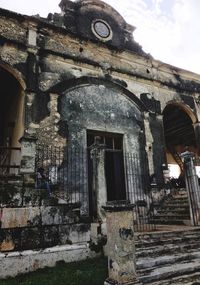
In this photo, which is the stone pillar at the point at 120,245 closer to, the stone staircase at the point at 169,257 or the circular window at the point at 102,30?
the stone staircase at the point at 169,257

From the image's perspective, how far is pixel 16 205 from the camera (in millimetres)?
5500

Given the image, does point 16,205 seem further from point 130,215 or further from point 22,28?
point 22,28

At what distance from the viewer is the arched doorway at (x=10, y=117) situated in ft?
32.6

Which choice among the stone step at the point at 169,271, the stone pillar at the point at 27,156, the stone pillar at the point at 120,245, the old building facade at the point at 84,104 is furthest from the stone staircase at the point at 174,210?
the stone pillar at the point at 27,156

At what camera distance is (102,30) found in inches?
477

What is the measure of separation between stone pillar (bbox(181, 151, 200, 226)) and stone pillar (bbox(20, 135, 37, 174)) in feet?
15.5

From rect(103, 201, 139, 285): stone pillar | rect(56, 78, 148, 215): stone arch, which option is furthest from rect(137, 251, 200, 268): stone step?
rect(56, 78, 148, 215): stone arch

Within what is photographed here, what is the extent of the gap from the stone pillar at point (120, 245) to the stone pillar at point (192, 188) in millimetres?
4143

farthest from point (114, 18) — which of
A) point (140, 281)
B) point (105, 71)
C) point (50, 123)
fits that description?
point (140, 281)

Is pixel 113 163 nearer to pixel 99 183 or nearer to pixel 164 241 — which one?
pixel 99 183

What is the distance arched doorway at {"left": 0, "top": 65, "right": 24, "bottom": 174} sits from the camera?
995 centimetres

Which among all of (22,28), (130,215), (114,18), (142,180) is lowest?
(130,215)

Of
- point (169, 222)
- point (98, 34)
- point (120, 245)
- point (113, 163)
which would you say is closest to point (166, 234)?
point (120, 245)

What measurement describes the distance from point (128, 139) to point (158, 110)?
260cm
